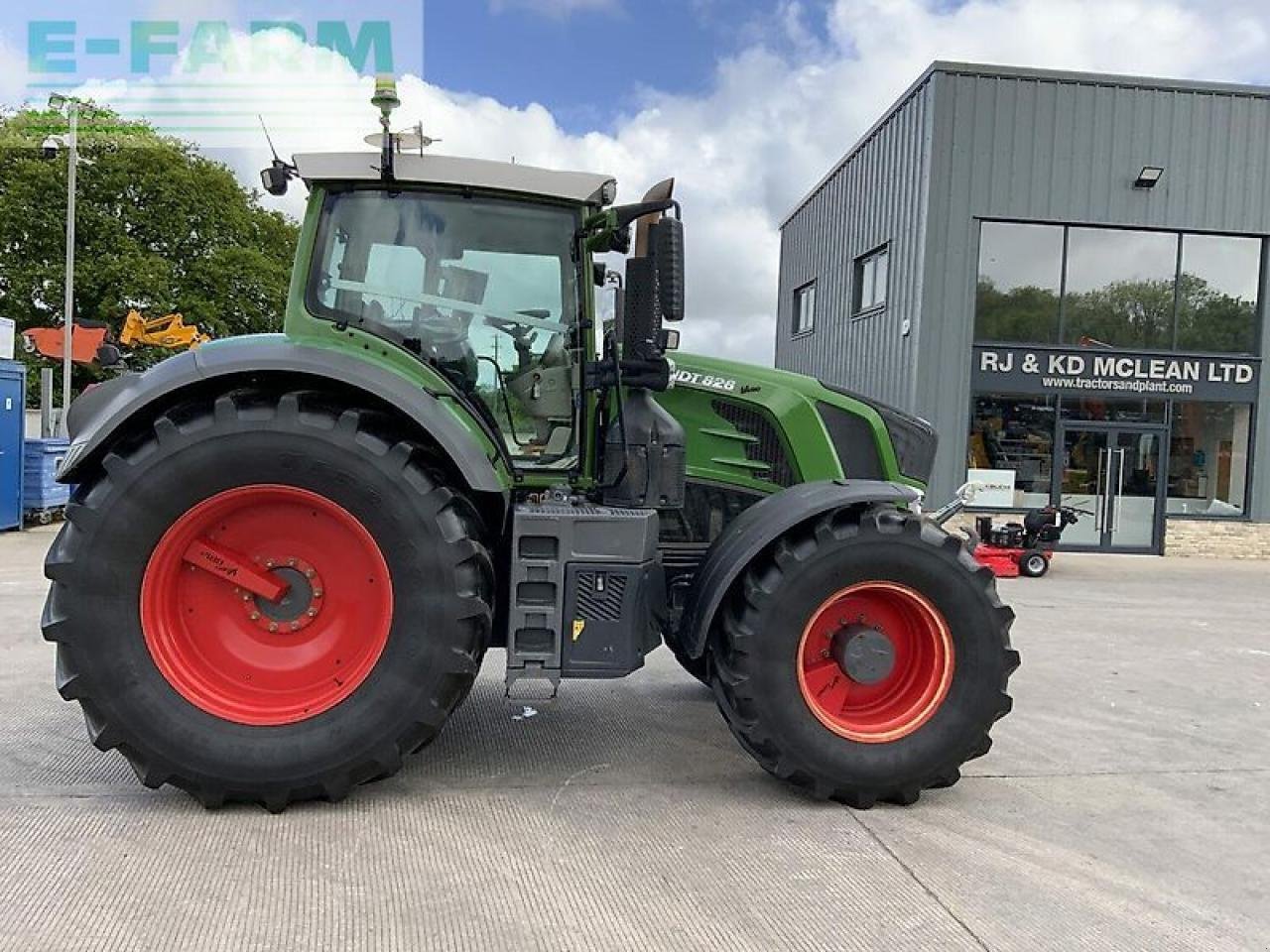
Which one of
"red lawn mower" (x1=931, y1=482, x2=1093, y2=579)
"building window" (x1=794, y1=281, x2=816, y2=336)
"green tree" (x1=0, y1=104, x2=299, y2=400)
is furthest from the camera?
"green tree" (x1=0, y1=104, x2=299, y2=400)

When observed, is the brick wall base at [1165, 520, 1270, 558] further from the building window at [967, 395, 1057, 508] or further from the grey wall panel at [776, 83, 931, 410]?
the grey wall panel at [776, 83, 931, 410]

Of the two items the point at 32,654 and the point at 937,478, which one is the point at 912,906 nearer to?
the point at 32,654

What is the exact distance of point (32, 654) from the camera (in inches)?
249

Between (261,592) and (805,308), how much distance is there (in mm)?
18947

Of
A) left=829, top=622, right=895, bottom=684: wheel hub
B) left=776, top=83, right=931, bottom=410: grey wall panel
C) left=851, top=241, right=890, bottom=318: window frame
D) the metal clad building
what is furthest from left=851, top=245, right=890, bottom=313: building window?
left=829, top=622, right=895, bottom=684: wheel hub

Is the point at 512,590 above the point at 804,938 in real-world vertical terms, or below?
above

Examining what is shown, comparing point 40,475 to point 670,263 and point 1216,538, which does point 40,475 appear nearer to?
point 670,263

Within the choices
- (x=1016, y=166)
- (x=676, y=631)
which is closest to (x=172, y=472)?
(x=676, y=631)

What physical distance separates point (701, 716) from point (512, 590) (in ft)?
5.89

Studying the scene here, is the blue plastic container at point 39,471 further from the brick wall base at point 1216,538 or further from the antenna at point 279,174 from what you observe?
the brick wall base at point 1216,538

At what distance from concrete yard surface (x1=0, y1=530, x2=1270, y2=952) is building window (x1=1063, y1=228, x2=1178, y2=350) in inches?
435

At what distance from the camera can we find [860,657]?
4117 mm

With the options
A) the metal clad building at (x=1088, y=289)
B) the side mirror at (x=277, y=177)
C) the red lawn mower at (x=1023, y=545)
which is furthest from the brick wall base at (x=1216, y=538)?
the side mirror at (x=277, y=177)

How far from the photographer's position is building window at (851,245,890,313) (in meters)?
16.4
